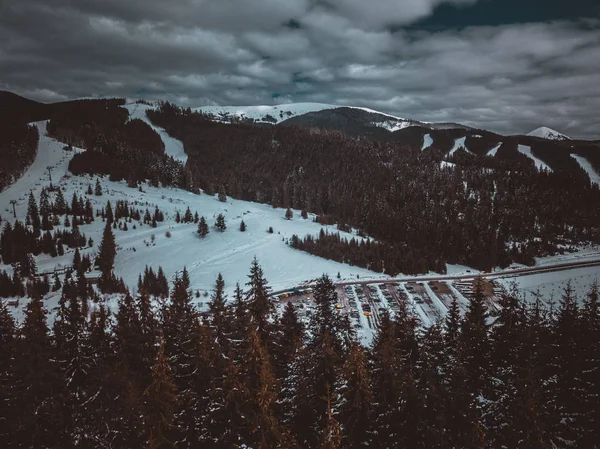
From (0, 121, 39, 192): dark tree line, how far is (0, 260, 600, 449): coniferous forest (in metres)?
150

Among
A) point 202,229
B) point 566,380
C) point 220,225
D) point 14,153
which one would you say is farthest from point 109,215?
point 566,380

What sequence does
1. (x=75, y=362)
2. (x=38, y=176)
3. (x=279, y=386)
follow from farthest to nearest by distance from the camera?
1. (x=38, y=176)
2. (x=75, y=362)
3. (x=279, y=386)

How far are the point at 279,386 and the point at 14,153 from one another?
198 meters

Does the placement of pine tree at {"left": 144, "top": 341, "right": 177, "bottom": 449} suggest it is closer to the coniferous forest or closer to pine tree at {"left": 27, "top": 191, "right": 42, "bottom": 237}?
the coniferous forest

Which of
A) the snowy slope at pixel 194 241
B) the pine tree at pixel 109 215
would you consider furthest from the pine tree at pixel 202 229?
the pine tree at pixel 109 215

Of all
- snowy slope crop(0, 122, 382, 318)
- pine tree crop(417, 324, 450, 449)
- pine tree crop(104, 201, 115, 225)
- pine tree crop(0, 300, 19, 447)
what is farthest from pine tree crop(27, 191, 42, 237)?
pine tree crop(417, 324, 450, 449)

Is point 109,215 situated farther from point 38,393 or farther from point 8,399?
point 38,393

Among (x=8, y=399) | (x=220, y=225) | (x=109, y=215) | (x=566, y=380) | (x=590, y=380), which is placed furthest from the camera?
(x=220, y=225)

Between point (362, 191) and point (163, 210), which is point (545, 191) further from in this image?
point (163, 210)

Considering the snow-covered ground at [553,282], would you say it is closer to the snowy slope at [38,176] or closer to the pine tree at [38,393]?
the pine tree at [38,393]

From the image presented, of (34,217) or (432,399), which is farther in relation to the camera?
(34,217)

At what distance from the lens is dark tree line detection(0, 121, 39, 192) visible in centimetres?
15049

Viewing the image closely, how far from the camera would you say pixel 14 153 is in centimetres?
16938

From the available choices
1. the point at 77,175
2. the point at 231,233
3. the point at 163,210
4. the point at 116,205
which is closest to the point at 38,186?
the point at 77,175
